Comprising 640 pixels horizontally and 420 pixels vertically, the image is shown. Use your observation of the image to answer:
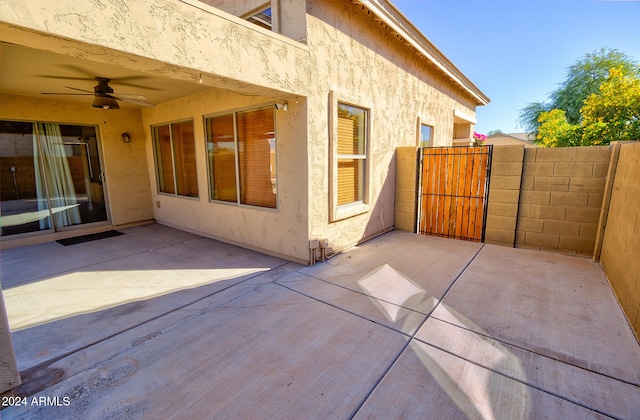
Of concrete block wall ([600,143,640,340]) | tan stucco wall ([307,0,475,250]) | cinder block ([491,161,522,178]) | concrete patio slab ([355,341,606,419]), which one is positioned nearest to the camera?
concrete patio slab ([355,341,606,419])

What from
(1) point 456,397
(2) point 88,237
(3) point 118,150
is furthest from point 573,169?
(2) point 88,237

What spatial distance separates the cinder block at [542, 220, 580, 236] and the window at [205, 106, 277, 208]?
4.87m

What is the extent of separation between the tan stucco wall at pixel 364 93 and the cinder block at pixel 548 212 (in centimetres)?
269

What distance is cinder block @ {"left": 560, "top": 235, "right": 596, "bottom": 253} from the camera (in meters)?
4.66

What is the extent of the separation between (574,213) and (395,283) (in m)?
3.53

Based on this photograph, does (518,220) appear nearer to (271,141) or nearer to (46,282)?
(271,141)

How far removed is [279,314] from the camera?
10.1ft

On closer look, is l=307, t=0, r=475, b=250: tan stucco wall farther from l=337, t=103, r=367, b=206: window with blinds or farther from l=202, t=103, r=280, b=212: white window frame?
l=202, t=103, r=280, b=212: white window frame

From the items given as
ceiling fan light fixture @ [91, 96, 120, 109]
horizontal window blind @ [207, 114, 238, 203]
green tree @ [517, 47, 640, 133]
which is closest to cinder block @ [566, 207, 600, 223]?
horizontal window blind @ [207, 114, 238, 203]

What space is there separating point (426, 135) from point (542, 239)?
4.34 metres

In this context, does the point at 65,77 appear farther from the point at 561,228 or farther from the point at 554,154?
the point at 561,228

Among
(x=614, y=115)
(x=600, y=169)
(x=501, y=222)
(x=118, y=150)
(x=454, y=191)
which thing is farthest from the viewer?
(x=614, y=115)

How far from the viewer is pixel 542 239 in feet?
16.6

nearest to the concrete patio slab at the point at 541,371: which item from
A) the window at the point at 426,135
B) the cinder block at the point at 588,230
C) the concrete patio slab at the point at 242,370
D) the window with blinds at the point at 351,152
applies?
the concrete patio slab at the point at 242,370
